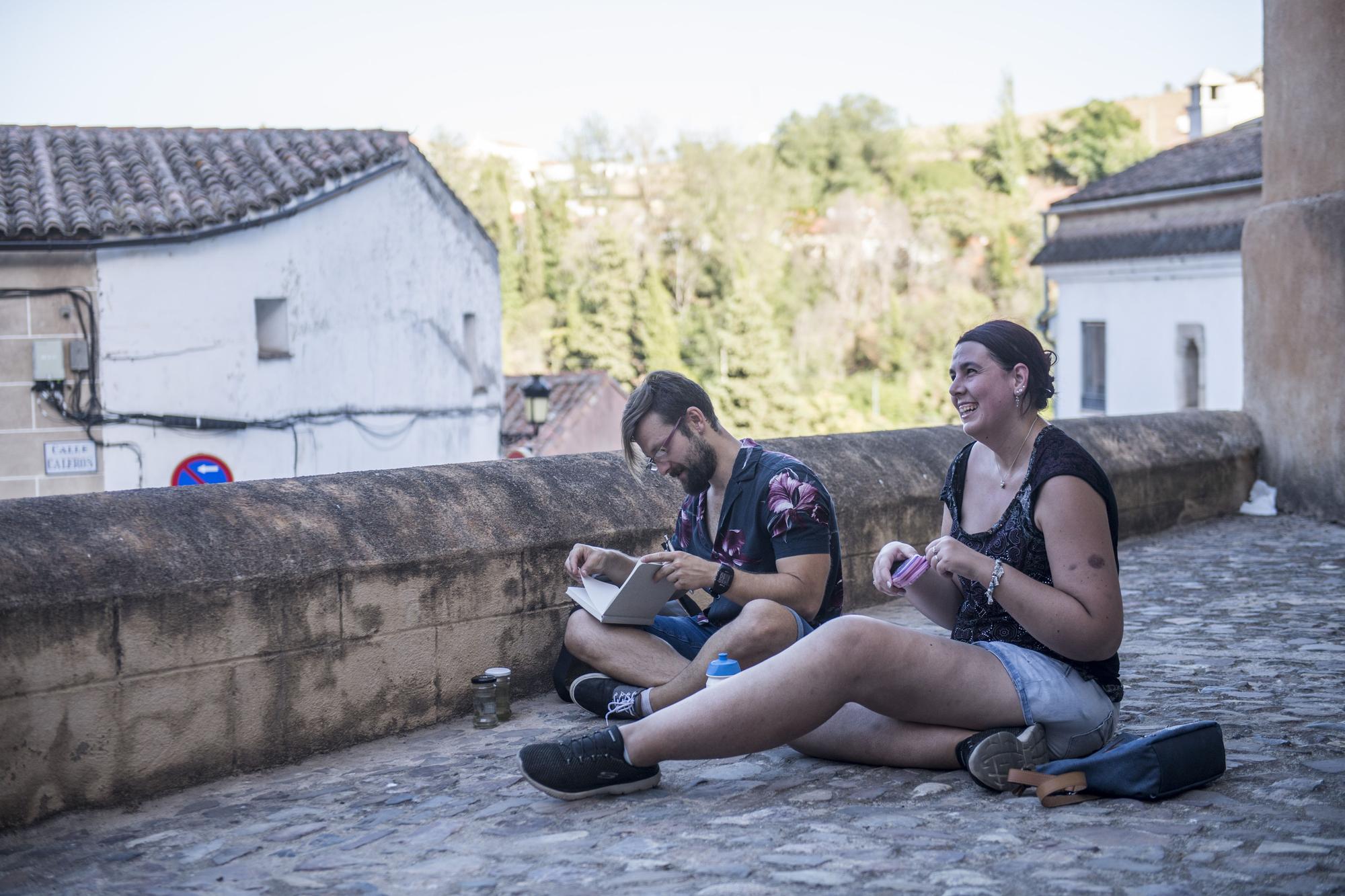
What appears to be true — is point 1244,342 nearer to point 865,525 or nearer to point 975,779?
point 865,525

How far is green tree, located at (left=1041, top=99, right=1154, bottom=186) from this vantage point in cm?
7931

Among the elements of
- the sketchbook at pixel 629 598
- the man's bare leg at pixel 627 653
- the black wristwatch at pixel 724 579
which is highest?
the black wristwatch at pixel 724 579

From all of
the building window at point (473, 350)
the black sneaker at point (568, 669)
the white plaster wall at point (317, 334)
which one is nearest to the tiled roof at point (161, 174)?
the white plaster wall at point (317, 334)

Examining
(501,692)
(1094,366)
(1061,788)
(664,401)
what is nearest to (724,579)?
(664,401)

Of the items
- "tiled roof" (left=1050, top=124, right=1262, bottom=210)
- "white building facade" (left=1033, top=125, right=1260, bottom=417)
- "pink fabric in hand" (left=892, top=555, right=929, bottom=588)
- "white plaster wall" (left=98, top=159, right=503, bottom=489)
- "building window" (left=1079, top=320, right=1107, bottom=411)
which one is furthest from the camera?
"building window" (left=1079, top=320, right=1107, bottom=411)

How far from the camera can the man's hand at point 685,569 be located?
3842 millimetres

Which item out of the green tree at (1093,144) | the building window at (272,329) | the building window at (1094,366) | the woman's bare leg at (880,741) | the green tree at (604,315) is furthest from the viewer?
the green tree at (1093,144)

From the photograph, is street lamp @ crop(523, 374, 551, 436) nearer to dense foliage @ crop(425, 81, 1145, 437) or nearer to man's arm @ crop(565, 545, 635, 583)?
man's arm @ crop(565, 545, 635, 583)

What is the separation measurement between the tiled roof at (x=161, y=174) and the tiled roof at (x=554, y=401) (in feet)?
21.4

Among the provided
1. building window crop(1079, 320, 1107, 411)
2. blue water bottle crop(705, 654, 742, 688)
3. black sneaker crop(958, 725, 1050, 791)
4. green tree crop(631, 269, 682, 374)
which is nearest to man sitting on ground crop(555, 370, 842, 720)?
blue water bottle crop(705, 654, 742, 688)

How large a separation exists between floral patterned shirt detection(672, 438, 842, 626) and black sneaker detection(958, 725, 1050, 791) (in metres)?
0.78

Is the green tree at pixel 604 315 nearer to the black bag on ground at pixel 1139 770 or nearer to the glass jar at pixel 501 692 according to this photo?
the glass jar at pixel 501 692

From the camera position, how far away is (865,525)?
6.05 meters

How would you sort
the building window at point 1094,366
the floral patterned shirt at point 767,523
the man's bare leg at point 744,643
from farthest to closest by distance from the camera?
the building window at point 1094,366 < the floral patterned shirt at point 767,523 < the man's bare leg at point 744,643
